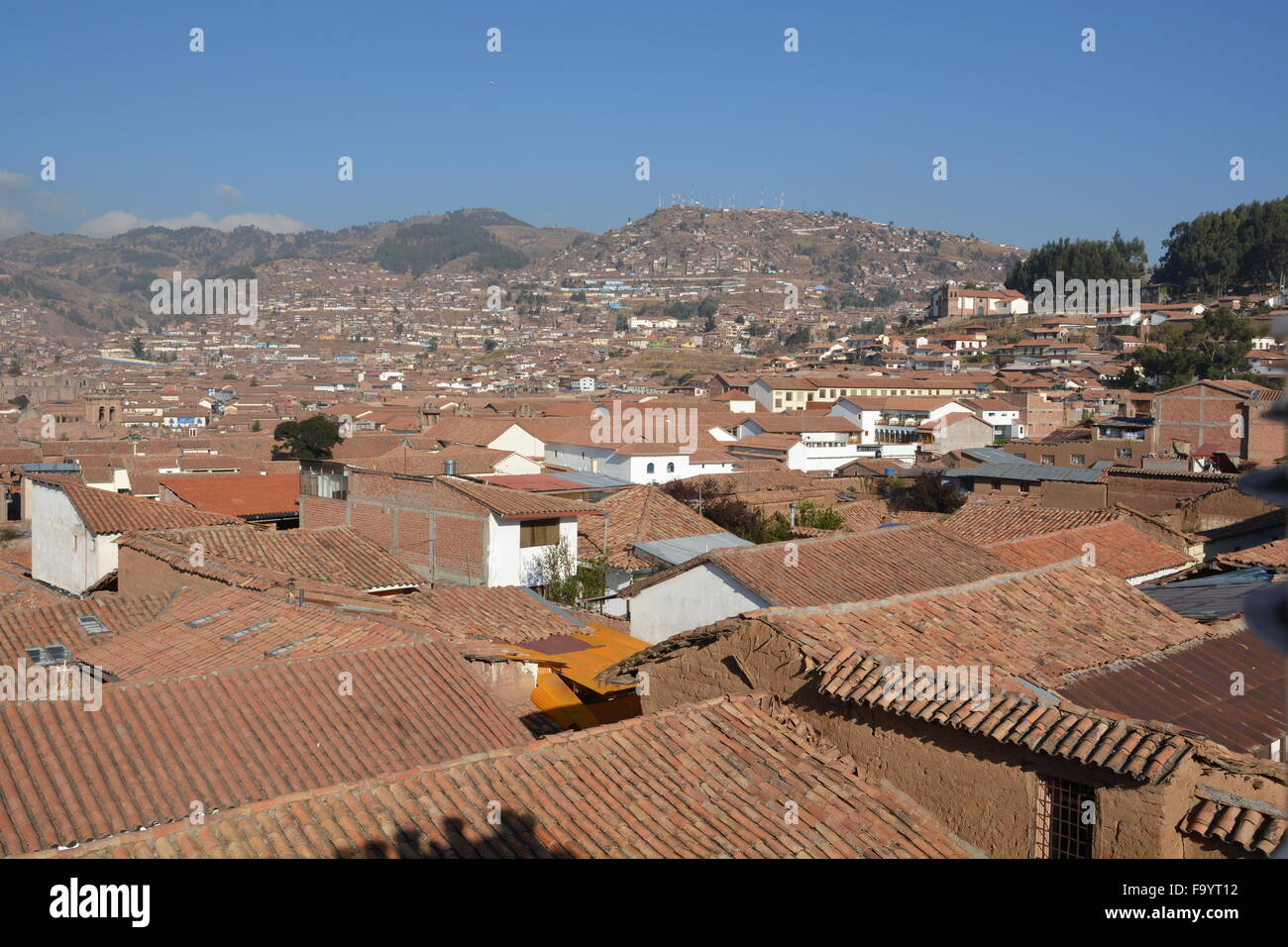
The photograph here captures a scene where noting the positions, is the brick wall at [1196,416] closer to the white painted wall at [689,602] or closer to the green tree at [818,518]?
the green tree at [818,518]

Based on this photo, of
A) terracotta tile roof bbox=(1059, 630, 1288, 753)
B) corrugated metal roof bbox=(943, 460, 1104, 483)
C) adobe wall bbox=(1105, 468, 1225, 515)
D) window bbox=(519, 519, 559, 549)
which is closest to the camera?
terracotta tile roof bbox=(1059, 630, 1288, 753)

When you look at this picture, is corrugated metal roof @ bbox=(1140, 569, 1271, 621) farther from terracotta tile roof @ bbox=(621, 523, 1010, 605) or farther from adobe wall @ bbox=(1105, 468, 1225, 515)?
adobe wall @ bbox=(1105, 468, 1225, 515)

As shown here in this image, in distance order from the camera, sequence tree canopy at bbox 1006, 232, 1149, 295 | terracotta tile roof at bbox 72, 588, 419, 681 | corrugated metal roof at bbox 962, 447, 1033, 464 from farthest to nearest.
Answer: tree canopy at bbox 1006, 232, 1149, 295 → corrugated metal roof at bbox 962, 447, 1033, 464 → terracotta tile roof at bbox 72, 588, 419, 681

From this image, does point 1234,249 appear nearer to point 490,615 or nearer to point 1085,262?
point 1085,262

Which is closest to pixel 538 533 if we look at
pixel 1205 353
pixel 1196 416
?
pixel 1196 416

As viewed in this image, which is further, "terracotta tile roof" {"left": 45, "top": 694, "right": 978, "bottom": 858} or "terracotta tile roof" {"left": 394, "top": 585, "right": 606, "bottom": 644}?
"terracotta tile roof" {"left": 394, "top": 585, "right": 606, "bottom": 644}

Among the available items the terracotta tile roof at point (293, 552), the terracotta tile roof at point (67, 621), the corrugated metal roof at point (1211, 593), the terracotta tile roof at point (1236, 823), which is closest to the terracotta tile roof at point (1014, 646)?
the terracotta tile roof at point (1236, 823)

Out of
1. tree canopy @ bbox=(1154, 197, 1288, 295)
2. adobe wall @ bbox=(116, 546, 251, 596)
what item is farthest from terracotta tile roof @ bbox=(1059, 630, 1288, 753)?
tree canopy @ bbox=(1154, 197, 1288, 295)
